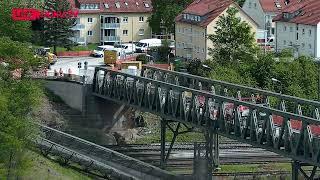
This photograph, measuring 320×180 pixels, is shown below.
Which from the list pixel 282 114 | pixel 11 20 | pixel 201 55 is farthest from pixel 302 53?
pixel 282 114

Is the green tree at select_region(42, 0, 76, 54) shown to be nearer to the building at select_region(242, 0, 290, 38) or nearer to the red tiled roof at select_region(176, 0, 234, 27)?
the red tiled roof at select_region(176, 0, 234, 27)

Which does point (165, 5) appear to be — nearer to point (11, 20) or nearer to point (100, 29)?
point (100, 29)

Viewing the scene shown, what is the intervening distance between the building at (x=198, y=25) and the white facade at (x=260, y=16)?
22.0 ft

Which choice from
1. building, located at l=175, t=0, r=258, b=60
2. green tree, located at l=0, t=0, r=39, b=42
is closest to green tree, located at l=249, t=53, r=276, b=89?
building, located at l=175, t=0, r=258, b=60

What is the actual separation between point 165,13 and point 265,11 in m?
9.27

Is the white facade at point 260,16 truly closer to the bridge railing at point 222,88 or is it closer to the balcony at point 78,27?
the balcony at point 78,27

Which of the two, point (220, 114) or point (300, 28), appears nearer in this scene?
point (220, 114)

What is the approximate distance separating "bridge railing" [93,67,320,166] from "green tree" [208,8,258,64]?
559 inches

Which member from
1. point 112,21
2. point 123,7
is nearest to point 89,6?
point 112,21

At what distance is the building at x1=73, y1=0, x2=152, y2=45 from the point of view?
351 ft

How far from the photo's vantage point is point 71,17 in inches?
3976

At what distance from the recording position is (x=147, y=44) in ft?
332

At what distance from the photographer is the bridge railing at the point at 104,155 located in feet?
190

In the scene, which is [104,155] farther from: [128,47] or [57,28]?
[128,47]
